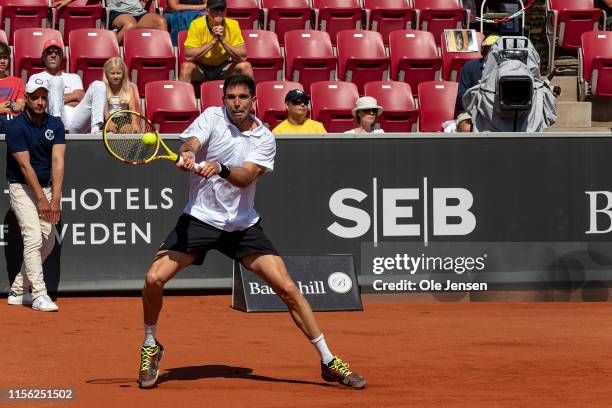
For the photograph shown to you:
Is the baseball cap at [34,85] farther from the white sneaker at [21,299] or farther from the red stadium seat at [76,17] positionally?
the red stadium seat at [76,17]

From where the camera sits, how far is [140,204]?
11.9 metres

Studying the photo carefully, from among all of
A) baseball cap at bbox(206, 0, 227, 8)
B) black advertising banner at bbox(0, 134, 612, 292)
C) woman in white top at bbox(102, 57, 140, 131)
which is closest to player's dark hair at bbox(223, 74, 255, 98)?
black advertising banner at bbox(0, 134, 612, 292)

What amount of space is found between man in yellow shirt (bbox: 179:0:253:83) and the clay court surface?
3392 mm

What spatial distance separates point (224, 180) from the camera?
7875 mm

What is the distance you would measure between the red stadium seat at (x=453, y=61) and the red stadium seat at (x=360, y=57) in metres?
0.77

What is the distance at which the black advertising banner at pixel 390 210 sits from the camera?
11.9 m

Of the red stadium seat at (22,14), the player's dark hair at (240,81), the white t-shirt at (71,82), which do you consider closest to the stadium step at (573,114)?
the white t-shirt at (71,82)

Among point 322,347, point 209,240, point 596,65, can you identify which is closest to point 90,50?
point 596,65

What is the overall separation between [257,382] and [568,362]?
2.27m

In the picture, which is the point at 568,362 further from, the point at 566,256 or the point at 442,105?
the point at 442,105

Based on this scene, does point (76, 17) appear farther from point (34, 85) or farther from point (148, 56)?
point (34, 85)

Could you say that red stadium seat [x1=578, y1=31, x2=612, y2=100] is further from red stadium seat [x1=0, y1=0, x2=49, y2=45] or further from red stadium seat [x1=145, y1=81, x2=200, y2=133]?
red stadium seat [x1=0, y1=0, x2=49, y2=45]

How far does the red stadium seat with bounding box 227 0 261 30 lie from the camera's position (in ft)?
53.9

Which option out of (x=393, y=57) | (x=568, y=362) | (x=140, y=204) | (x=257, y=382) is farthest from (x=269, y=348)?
(x=393, y=57)
